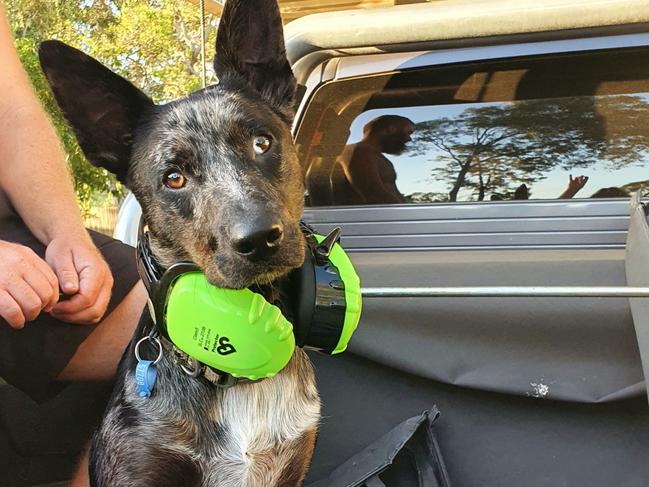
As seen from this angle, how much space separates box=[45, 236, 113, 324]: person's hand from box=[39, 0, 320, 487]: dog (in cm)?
14

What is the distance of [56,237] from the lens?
1.86 m

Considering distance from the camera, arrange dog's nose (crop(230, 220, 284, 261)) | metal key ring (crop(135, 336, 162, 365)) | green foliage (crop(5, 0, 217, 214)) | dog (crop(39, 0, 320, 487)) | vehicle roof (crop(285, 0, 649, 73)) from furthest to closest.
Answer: green foliage (crop(5, 0, 217, 214))
vehicle roof (crop(285, 0, 649, 73))
metal key ring (crop(135, 336, 162, 365))
dog (crop(39, 0, 320, 487))
dog's nose (crop(230, 220, 284, 261))

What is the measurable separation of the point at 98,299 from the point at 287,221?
60cm

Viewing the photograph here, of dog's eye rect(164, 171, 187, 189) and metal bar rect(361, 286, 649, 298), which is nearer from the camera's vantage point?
metal bar rect(361, 286, 649, 298)

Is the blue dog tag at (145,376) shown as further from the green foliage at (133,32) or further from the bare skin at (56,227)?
the green foliage at (133,32)

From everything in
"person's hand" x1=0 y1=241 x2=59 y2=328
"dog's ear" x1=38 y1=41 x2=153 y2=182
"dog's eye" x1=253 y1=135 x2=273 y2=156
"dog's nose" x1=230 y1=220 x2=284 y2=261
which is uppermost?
"dog's ear" x1=38 y1=41 x2=153 y2=182

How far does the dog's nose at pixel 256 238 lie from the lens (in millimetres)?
1439

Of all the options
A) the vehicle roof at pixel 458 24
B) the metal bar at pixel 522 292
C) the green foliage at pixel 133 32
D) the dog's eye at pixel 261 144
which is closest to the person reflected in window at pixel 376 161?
the vehicle roof at pixel 458 24

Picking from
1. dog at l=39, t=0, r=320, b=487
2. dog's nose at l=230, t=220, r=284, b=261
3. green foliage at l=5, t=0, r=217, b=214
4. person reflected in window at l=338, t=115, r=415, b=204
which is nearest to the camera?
dog's nose at l=230, t=220, r=284, b=261

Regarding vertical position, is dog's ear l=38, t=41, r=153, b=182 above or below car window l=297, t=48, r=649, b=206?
above

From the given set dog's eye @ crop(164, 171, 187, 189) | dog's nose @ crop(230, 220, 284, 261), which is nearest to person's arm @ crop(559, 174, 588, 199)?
dog's nose @ crop(230, 220, 284, 261)

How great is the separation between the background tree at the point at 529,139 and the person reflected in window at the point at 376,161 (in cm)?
7

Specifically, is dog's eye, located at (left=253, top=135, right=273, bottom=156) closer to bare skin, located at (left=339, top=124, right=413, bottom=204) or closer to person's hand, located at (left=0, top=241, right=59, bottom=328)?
person's hand, located at (left=0, top=241, right=59, bottom=328)

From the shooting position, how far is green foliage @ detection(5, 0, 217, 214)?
1566 cm
